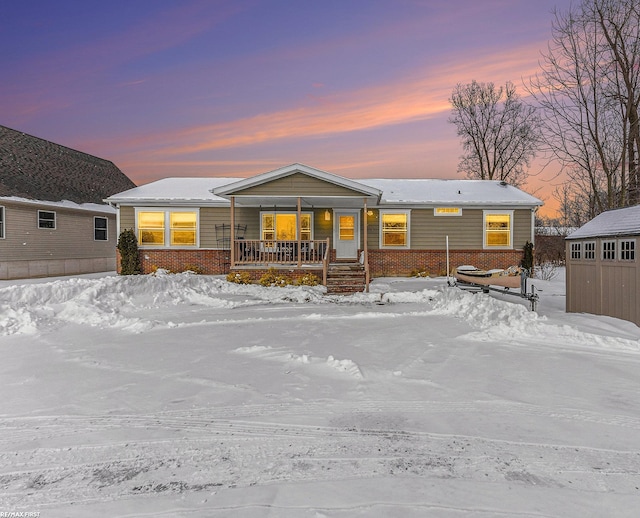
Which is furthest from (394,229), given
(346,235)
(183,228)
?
(183,228)

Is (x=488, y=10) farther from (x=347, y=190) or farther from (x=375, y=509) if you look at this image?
(x=375, y=509)

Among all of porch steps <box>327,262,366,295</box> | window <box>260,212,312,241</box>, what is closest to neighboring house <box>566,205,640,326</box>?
porch steps <box>327,262,366,295</box>

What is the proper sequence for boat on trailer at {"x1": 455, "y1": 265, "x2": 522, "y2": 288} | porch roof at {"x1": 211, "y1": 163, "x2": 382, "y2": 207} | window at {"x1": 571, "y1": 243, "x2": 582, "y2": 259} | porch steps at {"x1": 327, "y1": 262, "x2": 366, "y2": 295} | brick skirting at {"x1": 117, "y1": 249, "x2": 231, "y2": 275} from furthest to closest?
1. brick skirting at {"x1": 117, "y1": 249, "x2": 231, "y2": 275}
2. porch roof at {"x1": 211, "y1": 163, "x2": 382, "y2": 207}
3. porch steps at {"x1": 327, "y1": 262, "x2": 366, "y2": 295}
4. boat on trailer at {"x1": 455, "y1": 265, "x2": 522, "y2": 288}
5. window at {"x1": 571, "y1": 243, "x2": 582, "y2": 259}

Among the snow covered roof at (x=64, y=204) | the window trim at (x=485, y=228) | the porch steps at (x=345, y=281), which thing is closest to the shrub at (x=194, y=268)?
the porch steps at (x=345, y=281)

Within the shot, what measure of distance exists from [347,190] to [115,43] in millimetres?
13271

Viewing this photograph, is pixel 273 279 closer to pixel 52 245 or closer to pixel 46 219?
pixel 52 245

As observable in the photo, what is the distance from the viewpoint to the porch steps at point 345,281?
44.3 feet

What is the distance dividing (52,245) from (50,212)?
1.71m

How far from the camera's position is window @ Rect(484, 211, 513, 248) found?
59.3 feet

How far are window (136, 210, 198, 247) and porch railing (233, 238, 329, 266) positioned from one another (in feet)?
10.2

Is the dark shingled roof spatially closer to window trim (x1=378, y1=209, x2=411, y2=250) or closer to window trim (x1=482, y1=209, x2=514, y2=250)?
window trim (x1=378, y1=209, x2=411, y2=250)

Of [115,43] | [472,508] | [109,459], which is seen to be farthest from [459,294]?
[115,43]

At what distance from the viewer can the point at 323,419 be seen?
3709 mm

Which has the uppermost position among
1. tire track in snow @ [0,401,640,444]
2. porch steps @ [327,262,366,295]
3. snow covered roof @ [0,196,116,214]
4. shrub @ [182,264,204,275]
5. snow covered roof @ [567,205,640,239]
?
snow covered roof @ [0,196,116,214]
